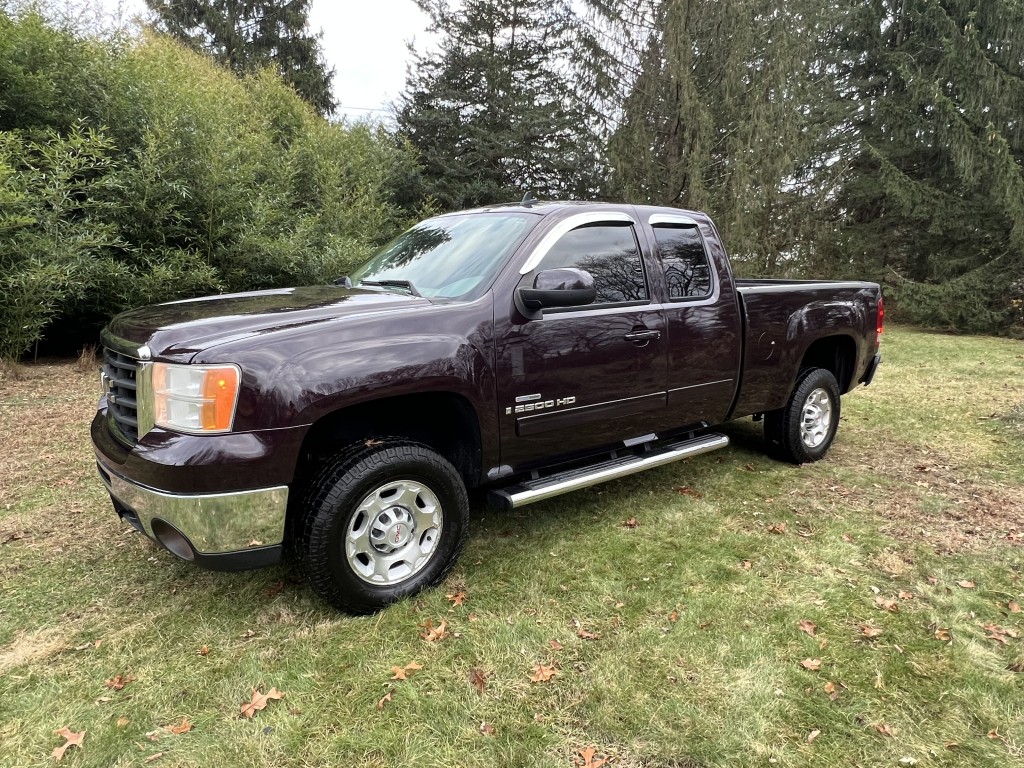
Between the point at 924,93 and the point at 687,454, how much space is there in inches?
635

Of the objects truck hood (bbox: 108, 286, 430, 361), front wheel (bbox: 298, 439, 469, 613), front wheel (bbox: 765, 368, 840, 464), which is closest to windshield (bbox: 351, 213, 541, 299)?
truck hood (bbox: 108, 286, 430, 361)

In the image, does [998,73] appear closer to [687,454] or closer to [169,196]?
[687,454]

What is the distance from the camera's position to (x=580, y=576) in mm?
3156

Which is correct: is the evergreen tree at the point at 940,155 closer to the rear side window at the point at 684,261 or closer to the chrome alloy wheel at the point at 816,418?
the chrome alloy wheel at the point at 816,418

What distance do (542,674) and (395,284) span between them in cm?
224

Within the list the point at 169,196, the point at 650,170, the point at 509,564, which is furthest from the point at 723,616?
the point at 650,170

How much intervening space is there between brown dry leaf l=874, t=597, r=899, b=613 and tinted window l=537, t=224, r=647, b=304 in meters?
2.03

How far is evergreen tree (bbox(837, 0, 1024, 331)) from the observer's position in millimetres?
13945

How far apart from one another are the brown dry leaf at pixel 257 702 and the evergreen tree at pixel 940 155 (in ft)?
56.8

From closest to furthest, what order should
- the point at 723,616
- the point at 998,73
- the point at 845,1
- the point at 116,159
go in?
1. the point at 723,616
2. the point at 116,159
3. the point at 998,73
4. the point at 845,1

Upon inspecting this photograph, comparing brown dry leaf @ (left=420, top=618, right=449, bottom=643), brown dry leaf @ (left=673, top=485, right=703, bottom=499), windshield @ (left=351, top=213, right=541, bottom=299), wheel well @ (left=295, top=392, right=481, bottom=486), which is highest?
windshield @ (left=351, top=213, right=541, bottom=299)

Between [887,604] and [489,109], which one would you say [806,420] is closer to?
[887,604]

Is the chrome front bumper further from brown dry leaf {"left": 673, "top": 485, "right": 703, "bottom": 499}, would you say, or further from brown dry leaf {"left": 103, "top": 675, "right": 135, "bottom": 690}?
brown dry leaf {"left": 673, "top": 485, "right": 703, "bottom": 499}

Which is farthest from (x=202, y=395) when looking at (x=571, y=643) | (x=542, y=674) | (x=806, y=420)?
(x=806, y=420)
